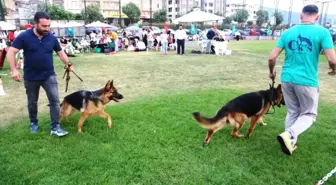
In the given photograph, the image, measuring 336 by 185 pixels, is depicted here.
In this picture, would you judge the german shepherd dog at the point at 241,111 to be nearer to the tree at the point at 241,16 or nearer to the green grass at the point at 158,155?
the green grass at the point at 158,155

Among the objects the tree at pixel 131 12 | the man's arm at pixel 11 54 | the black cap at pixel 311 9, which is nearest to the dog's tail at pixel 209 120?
the black cap at pixel 311 9

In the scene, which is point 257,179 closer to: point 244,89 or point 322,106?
point 322,106

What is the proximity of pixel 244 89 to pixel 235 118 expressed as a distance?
3.94 metres

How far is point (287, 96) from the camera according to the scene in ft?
11.4

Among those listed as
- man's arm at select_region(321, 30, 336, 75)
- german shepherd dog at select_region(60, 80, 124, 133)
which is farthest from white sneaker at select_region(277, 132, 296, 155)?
german shepherd dog at select_region(60, 80, 124, 133)

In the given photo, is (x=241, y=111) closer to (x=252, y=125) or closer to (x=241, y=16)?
(x=252, y=125)

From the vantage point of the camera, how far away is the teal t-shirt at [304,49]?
3.06 meters

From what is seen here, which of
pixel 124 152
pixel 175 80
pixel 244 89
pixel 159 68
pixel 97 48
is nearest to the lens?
pixel 124 152

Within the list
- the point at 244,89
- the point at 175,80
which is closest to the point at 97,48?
the point at 175,80

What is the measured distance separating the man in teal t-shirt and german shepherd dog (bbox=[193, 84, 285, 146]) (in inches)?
25.2

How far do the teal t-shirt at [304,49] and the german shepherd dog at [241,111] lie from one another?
2.31ft

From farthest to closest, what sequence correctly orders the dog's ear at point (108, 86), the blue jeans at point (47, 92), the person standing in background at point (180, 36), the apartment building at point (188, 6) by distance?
1. the apartment building at point (188, 6)
2. the person standing in background at point (180, 36)
3. the dog's ear at point (108, 86)
4. the blue jeans at point (47, 92)

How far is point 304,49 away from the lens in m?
3.15

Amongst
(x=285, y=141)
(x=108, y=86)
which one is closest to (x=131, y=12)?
(x=108, y=86)
